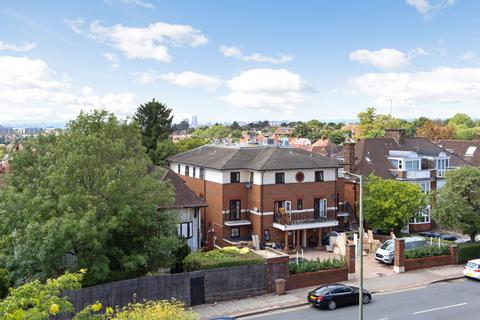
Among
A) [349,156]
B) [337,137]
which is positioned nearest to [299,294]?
[349,156]

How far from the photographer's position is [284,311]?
26094 mm

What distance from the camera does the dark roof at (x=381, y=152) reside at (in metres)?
47.1

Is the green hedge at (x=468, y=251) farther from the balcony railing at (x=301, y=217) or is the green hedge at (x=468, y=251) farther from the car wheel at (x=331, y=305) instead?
the car wheel at (x=331, y=305)

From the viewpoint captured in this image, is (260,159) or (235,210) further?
(260,159)

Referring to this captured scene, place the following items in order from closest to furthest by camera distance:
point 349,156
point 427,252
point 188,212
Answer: point 427,252
point 188,212
point 349,156

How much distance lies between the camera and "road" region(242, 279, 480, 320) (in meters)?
25.0

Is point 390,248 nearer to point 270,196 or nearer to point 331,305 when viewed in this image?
point 270,196

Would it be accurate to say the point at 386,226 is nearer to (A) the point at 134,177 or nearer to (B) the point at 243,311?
(B) the point at 243,311

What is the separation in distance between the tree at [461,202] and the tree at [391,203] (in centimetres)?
415

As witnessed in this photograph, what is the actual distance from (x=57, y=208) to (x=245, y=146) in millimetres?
21821

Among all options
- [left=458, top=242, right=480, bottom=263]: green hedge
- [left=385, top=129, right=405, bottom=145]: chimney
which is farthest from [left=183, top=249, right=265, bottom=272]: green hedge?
[left=385, top=129, right=405, bottom=145]: chimney

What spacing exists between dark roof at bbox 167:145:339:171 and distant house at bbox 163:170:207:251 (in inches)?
167

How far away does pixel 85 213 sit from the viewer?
23375 millimetres

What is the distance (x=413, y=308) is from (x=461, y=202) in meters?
11.7
